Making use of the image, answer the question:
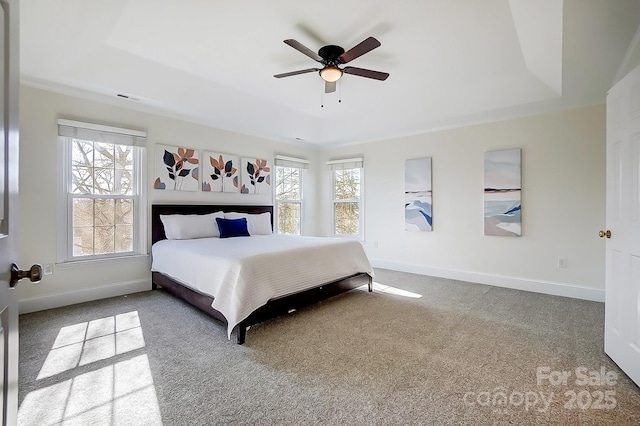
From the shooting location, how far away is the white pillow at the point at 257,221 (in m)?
4.66

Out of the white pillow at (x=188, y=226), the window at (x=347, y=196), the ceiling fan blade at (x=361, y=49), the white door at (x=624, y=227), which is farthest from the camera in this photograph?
the window at (x=347, y=196)

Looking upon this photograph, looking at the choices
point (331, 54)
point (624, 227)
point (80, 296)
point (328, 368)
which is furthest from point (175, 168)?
point (624, 227)

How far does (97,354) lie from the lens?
2277 mm

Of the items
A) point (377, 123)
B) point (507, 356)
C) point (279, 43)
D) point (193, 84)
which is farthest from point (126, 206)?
point (507, 356)

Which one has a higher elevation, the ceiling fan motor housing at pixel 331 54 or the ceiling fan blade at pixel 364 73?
the ceiling fan motor housing at pixel 331 54

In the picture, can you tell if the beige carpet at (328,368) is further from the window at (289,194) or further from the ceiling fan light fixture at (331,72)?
the window at (289,194)

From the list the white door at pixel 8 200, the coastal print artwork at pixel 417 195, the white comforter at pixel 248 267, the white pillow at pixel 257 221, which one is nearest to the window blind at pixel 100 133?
the white comforter at pixel 248 267

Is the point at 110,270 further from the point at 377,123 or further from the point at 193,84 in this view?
the point at 377,123

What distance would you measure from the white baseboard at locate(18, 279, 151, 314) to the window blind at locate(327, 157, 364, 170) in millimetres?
3733

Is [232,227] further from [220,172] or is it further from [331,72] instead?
[331,72]

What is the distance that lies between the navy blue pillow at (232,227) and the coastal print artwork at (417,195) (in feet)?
8.70

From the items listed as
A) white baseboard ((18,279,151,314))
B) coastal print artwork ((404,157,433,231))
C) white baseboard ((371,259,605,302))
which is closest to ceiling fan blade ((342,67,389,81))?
coastal print artwork ((404,157,433,231))

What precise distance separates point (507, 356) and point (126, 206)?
435 cm

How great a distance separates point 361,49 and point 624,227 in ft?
7.29
